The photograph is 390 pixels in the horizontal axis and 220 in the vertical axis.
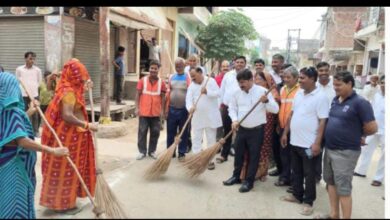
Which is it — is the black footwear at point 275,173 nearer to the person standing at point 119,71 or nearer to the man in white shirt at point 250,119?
the man in white shirt at point 250,119

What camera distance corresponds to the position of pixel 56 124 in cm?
283

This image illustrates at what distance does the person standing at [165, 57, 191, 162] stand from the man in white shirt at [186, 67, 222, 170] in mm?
196

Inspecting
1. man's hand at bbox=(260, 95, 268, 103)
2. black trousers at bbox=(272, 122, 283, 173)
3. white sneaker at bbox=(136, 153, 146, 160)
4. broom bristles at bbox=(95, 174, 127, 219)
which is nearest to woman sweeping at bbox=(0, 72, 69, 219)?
broom bristles at bbox=(95, 174, 127, 219)

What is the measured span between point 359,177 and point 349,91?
2.23 meters

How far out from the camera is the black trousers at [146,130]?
14.9ft

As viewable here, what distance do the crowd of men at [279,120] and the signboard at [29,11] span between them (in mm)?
1312

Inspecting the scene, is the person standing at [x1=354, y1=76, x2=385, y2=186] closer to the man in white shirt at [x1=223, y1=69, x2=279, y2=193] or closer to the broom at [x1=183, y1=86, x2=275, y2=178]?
the man in white shirt at [x1=223, y1=69, x2=279, y2=193]

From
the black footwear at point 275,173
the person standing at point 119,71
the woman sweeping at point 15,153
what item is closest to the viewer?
the woman sweeping at point 15,153

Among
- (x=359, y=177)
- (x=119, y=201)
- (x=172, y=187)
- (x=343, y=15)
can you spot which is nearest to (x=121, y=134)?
(x=172, y=187)

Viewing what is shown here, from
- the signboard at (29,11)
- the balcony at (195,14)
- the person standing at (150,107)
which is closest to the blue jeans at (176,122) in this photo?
the person standing at (150,107)

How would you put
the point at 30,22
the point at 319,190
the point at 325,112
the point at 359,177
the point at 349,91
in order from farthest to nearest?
the point at 30,22 → the point at 359,177 → the point at 319,190 → the point at 325,112 → the point at 349,91

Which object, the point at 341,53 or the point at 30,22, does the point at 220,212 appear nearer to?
the point at 30,22

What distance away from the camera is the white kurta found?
4320mm

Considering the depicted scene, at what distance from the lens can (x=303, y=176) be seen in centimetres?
331
